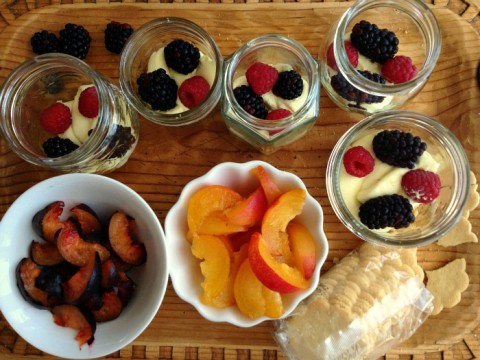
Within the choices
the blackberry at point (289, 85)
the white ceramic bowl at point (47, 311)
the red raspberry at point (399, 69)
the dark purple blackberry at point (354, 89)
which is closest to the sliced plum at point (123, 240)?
the white ceramic bowl at point (47, 311)

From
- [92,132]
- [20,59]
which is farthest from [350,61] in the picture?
[20,59]

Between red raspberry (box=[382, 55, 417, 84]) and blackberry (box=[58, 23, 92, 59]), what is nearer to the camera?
red raspberry (box=[382, 55, 417, 84])

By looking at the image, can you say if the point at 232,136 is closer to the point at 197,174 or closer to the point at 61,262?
the point at 197,174

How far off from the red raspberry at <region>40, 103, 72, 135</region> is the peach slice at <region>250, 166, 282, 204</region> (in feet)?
1.42

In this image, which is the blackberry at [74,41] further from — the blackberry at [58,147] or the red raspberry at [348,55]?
the red raspberry at [348,55]

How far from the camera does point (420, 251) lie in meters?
1.28

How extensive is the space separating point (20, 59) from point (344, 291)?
3.19ft

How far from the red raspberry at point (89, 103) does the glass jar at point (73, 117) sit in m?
0.02

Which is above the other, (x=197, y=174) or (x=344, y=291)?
(x=197, y=174)

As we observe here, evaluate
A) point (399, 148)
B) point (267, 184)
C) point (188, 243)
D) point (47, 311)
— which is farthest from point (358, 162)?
point (47, 311)

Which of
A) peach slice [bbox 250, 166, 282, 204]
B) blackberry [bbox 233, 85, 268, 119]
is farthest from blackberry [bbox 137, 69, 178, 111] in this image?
peach slice [bbox 250, 166, 282, 204]

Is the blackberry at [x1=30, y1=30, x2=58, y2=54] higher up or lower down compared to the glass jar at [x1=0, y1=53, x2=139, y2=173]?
higher up

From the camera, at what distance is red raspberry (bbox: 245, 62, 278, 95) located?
1.12m

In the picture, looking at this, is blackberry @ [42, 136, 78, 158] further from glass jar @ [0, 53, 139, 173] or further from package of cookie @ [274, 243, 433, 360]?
package of cookie @ [274, 243, 433, 360]
